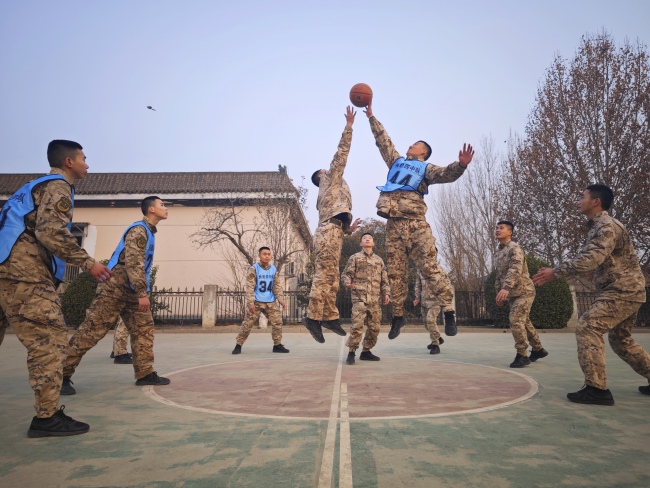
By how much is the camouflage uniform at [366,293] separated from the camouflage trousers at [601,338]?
3145mm

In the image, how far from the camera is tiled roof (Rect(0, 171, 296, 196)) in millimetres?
24484

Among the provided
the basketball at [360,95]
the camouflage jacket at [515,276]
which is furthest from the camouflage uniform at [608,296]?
the basketball at [360,95]

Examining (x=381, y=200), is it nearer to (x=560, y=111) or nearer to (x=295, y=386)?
(x=295, y=386)

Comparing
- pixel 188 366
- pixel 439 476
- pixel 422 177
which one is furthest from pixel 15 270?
pixel 422 177

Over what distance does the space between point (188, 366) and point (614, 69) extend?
74.2ft

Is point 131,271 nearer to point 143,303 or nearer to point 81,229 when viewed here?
point 143,303

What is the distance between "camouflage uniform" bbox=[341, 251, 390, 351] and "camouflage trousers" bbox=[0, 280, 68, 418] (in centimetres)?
418

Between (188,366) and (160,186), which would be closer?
(188,366)

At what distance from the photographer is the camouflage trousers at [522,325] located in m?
6.25

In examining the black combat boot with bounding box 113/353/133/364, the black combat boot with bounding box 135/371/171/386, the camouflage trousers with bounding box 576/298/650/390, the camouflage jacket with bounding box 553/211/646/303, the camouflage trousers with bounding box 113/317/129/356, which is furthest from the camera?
the camouflage trousers with bounding box 113/317/129/356

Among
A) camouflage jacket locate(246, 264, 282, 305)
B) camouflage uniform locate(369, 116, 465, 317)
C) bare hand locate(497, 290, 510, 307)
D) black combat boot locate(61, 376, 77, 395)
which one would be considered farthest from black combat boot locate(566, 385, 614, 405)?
camouflage jacket locate(246, 264, 282, 305)

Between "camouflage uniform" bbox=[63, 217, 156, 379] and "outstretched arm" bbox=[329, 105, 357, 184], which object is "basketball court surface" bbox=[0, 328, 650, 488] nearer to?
"camouflage uniform" bbox=[63, 217, 156, 379]

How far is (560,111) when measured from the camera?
20766mm

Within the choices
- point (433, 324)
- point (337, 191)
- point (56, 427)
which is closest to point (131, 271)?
point (56, 427)
